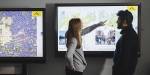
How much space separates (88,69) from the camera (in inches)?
187

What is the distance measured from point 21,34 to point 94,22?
1094 millimetres

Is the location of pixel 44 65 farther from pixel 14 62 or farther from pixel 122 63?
pixel 122 63

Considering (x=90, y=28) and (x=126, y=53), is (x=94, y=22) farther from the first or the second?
(x=126, y=53)

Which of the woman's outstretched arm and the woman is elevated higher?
the woman's outstretched arm

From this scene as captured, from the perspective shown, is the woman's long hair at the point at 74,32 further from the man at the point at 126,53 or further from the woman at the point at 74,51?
the man at the point at 126,53

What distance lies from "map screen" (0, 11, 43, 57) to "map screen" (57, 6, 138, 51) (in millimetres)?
314

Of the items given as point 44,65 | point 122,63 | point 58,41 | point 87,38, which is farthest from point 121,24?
point 44,65

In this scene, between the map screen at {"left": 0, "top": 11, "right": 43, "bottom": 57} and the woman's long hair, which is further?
the map screen at {"left": 0, "top": 11, "right": 43, "bottom": 57}

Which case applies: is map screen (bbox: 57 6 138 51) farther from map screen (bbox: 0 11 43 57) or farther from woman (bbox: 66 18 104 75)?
woman (bbox: 66 18 104 75)

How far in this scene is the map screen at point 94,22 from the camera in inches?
179

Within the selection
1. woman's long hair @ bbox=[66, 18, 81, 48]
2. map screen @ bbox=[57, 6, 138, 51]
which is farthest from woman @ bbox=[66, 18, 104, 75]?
map screen @ bbox=[57, 6, 138, 51]

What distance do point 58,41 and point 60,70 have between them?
0.50 metres

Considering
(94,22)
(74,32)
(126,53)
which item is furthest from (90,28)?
(126,53)

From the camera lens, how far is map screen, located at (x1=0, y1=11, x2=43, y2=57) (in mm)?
4457
